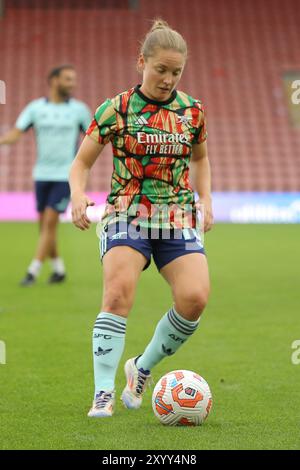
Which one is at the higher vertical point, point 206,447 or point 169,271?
point 169,271

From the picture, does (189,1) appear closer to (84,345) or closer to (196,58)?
(196,58)

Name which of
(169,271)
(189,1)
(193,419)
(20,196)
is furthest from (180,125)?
(189,1)

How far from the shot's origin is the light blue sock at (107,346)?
5340 mm

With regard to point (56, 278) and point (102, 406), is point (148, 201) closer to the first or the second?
point (102, 406)

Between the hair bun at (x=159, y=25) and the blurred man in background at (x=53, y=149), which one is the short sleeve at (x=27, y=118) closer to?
the blurred man in background at (x=53, y=149)

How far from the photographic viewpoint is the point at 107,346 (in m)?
5.36

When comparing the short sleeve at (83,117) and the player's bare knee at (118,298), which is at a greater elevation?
the short sleeve at (83,117)

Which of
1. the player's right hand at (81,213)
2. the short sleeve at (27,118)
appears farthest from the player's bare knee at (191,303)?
the short sleeve at (27,118)

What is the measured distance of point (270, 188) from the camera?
25422 mm

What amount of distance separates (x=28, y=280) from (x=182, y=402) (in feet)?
22.1

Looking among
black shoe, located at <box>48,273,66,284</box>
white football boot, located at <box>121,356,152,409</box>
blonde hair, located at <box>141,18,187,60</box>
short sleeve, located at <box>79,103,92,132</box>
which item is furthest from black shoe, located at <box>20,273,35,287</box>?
blonde hair, located at <box>141,18,187,60</box>

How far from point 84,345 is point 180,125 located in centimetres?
278

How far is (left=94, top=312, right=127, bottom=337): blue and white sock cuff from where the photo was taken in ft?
17.5

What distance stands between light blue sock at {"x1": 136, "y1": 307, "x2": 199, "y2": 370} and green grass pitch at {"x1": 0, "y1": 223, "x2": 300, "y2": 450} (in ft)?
1.09
